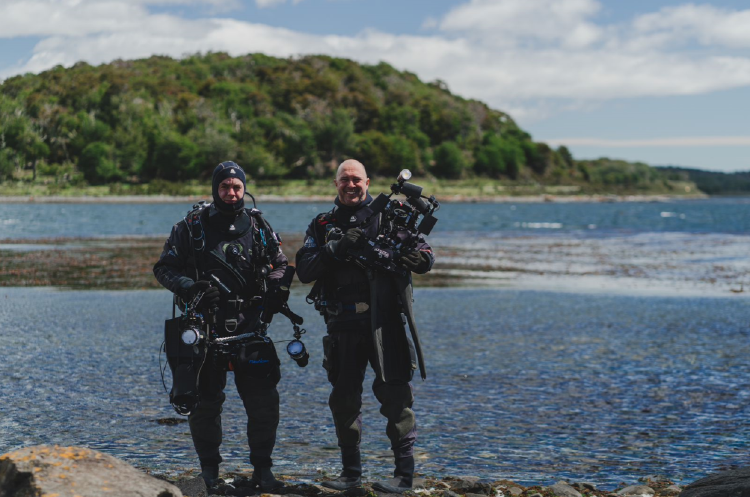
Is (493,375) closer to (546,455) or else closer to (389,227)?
(546,455)

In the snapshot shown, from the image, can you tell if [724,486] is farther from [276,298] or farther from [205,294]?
[205,294]

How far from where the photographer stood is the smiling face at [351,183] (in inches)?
280

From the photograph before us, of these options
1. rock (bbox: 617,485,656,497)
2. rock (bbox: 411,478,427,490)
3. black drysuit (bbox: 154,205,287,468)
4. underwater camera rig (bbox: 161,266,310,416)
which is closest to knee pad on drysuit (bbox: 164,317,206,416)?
underwater camera rig (bbox: 161,266,310,416)

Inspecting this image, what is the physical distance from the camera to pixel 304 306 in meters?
21.2

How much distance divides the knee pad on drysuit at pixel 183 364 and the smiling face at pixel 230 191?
1055mm

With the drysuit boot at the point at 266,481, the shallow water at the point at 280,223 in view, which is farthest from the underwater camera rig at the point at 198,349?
the shallow water at the point at 280,223

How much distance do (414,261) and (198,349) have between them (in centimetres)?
191

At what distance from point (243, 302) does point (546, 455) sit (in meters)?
3.79

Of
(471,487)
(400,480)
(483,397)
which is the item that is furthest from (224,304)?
(483,397)

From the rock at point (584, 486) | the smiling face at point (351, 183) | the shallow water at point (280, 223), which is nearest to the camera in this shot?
the smiling face at point (351, 183)

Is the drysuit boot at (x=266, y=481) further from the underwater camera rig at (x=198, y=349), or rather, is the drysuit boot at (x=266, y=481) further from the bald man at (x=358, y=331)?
the underwater camera rig at (x=198, y=349)

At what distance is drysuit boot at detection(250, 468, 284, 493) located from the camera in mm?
7059

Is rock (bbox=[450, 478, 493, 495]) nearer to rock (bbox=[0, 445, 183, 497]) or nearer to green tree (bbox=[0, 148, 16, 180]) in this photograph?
rock (bbox=[0, 445, 183, 497])

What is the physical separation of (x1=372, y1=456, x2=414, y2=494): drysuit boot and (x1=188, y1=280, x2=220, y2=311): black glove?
6.67 feet
